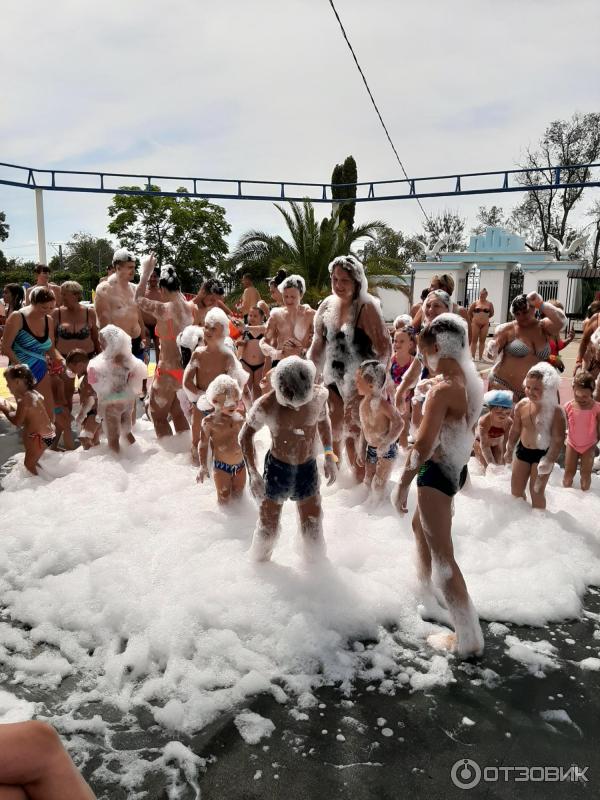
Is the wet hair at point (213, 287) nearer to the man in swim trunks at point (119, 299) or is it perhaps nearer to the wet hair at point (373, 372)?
the man in swim trunks at point (119, 299)

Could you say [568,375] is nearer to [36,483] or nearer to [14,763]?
[36,483]

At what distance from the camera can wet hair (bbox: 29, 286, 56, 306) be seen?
556 cm

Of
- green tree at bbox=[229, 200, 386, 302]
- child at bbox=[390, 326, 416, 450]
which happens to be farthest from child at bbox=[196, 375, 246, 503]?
green tree at bbox=[229, 200, 386, 302]

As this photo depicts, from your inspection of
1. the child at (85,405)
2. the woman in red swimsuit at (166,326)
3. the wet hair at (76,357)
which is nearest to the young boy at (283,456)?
the woman in red swimsuit at (166,326)

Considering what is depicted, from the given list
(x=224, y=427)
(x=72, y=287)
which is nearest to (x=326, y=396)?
(x=224, y=427)

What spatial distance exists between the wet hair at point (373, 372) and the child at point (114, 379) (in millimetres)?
2393

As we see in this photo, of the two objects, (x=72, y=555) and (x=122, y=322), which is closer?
(x=72, y=555)

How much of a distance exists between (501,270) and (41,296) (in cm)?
2035

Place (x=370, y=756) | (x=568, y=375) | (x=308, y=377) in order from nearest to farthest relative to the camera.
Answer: (x=370, y=756), (x=308, y=377), (x=568, y=375)

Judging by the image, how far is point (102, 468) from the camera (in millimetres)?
5457

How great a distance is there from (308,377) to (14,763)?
7.29ft

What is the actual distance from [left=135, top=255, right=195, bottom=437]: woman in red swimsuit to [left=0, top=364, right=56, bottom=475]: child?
3.76 ft

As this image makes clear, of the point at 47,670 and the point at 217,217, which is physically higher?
the point at 217,217

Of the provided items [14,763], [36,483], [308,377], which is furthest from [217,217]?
[14,763]
